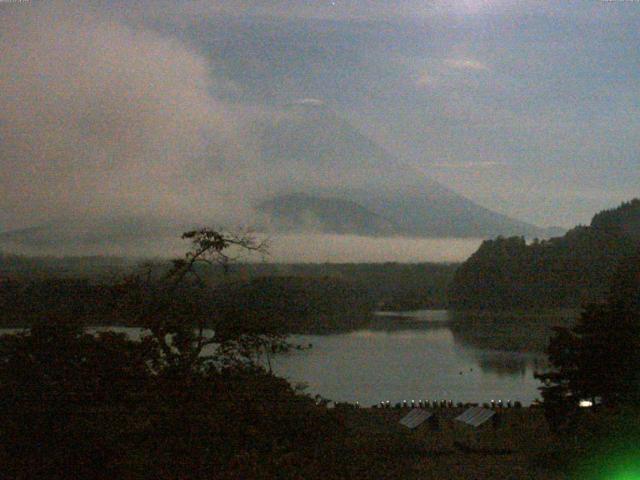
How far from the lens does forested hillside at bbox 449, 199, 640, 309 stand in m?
28.7

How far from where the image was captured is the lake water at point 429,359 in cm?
2089

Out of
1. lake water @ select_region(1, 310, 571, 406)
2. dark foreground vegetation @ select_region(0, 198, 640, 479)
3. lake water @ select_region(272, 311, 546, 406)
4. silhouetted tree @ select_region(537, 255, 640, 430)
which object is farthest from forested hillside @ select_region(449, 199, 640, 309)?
dark foreground vegetation @ select_region(0, 198, 640, 479)

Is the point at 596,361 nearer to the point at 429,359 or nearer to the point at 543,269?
the point at 429,359

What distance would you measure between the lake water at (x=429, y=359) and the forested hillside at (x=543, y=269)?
888 mm

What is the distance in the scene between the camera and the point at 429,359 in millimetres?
28297

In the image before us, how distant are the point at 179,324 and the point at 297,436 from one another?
1350 millimetres

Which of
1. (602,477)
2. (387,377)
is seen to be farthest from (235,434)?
(387,377)

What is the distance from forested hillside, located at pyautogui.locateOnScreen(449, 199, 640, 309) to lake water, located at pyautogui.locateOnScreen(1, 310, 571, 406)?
0.89m

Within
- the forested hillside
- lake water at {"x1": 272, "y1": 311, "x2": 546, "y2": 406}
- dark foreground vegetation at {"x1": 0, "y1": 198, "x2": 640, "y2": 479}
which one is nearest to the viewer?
dark foreground vegetation at {"x1": 0, "y1": 198, "x2": 640, "y2": 479}

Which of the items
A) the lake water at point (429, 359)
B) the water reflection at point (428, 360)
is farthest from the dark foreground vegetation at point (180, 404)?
the water reflection at point (428, 360)

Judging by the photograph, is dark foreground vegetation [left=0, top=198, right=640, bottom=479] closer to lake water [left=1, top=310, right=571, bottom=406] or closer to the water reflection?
lake water [left=1, top=310, right=571, bottom=406]

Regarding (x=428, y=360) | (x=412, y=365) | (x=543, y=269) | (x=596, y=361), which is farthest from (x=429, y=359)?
(x=596, y=361)

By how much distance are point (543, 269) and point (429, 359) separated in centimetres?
605

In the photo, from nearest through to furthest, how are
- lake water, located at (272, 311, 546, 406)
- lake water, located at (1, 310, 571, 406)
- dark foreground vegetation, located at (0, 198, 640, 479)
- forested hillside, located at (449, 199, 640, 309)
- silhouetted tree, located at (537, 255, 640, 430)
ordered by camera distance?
1. dark foreground vegetation, located at (0, 198, 640, 479)
2. silhouetted tree, located at (537, 255, 640, 430)
3. lake water, located at (272, 311, 546, 406)
4. lake water, located at (1, 310, 571, 406)
5. forested hillside, located at (449, 199, 640, 309)
